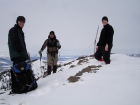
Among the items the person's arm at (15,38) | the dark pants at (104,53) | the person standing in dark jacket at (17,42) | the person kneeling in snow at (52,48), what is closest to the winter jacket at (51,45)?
the person kneeling in snow at (52,48)

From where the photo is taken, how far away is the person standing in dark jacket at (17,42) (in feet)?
18.4

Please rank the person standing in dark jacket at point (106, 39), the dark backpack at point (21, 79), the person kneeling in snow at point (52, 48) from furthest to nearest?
the person kneeling in snow at point (52, 48) < the person standing in dark jacket at point (106, 39) < the dark backpack at point (21, 79)

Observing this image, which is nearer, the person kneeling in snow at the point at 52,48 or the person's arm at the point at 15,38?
the person's arm at the point at 15,38

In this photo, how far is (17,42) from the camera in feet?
18.4

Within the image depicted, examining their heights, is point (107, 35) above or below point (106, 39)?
above

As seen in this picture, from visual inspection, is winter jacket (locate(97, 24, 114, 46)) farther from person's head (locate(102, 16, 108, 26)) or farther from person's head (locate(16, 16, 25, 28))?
person's head (locate(16, 16, 25, 28))

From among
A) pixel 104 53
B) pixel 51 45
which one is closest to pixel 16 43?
pixel 51 45

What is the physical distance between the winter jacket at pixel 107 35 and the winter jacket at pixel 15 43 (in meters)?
4.36

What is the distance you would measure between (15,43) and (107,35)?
4.76 metres

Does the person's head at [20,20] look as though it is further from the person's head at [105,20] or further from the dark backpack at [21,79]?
the person's head at [105,20]

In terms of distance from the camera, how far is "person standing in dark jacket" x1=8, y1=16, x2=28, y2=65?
5594 mm

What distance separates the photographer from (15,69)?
555 cm

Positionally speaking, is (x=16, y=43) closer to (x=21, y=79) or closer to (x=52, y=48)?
(x=21, y=79)

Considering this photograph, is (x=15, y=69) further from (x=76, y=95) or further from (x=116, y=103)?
(x=116, y=103)
